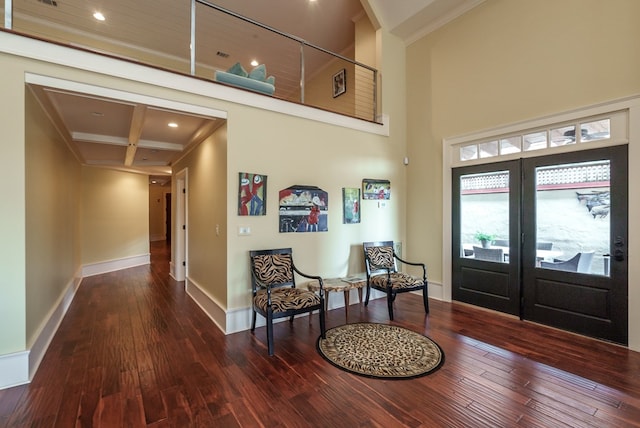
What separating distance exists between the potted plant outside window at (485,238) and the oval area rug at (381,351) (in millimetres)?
1767

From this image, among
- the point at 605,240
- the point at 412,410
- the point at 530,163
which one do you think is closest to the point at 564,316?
the point at 605,240

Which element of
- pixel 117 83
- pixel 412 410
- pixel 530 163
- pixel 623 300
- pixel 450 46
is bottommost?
pixel 412 410

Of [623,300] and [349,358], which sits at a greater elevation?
[623,300]

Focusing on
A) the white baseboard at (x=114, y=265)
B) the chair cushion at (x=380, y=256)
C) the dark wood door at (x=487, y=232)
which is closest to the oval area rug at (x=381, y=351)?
the chair cushion at (x=380, y=256)

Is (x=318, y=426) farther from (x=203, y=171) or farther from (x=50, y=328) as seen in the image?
(x=203, y=171)

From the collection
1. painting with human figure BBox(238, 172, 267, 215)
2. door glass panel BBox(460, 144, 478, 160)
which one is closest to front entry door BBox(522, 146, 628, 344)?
door glass panel BBox(460, 144, 478, 160)

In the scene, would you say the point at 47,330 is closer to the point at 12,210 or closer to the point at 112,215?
the point at 12,210

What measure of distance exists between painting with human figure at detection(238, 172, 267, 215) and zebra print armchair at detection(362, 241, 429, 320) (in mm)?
1713

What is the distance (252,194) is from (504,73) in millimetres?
3663

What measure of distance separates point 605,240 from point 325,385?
330 cm

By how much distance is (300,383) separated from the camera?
238 centimetres

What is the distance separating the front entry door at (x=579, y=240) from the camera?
3039 mm

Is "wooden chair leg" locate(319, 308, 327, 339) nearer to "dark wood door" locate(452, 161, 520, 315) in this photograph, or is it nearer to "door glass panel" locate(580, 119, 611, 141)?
"dark wood door" locate(452, 161, 520, 315)

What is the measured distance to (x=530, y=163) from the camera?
3.65 m
